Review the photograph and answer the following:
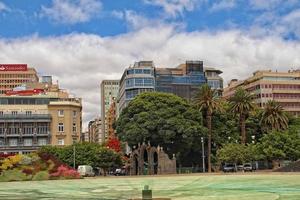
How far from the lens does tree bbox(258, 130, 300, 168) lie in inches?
3374

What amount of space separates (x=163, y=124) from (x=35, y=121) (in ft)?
142

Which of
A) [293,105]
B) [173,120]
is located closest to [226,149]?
[173,120]

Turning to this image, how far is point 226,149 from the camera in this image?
295 feet

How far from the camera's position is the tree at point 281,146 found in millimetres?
85688

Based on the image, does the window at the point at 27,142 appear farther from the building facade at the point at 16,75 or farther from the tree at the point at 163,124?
the building facade at the point at 16,75

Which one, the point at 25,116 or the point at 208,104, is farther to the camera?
the point at 25,116

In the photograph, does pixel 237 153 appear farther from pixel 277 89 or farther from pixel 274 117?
pixel 277 89

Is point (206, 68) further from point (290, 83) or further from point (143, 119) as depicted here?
point (143, 119)

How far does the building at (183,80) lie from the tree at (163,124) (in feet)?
141

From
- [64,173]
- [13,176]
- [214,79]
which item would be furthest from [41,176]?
[214,79]

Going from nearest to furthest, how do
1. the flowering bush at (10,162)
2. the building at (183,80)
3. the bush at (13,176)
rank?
the bush at (13,176), the flowering bush at (10,162), the building at (183,80)

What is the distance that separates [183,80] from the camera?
144 m

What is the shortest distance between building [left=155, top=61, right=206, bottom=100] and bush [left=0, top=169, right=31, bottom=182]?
230 ft

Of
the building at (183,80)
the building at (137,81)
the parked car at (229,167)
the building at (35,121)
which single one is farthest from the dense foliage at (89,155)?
the building at (183,80)
